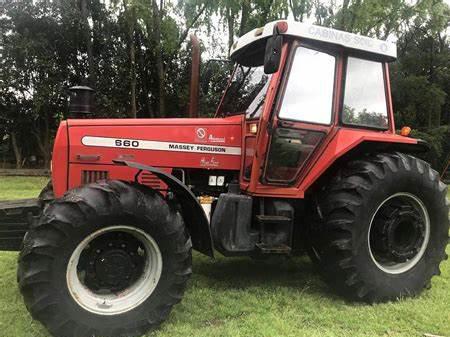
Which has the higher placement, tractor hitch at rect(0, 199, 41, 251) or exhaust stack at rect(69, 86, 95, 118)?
exhaust stack at rect(69, 86, 95, 118)

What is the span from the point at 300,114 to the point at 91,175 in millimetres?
1875

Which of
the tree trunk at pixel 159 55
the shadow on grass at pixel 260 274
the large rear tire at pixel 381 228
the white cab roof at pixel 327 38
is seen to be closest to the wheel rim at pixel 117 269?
the shadow on grass at pixel 260 274

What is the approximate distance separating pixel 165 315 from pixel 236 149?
1654mm

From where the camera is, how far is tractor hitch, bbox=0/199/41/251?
390 centimetres

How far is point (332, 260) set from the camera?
4.09 metres

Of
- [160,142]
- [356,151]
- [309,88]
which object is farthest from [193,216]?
[356,151]

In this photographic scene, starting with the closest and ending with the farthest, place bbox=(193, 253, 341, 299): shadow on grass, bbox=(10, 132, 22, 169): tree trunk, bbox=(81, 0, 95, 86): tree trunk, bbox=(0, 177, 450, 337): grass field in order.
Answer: bbox=(0, 177, 450, 337): grass field < bbox=(193, 253, 341, 299): shadow on grass < bbox=(81, 0, 95, 86): tree trunk < bbox=(10, 132, 22, 169): tree trunk

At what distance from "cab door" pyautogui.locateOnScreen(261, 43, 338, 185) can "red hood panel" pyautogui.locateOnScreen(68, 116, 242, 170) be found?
1.39ft

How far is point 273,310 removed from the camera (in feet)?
12.9

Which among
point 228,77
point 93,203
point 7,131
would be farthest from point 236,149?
point 7,131

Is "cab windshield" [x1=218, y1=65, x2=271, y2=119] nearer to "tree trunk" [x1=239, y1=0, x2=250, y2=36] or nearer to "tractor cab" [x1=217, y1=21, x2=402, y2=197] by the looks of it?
"tractor cab" [x1=217, y1=21, x2=402, y2=197]

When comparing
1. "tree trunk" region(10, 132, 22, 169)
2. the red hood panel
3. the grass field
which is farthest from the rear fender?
"tree trunk" region(10, 132, 22, 169)

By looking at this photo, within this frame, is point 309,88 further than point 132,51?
No

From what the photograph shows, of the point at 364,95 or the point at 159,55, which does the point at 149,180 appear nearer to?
the point at 364,95
